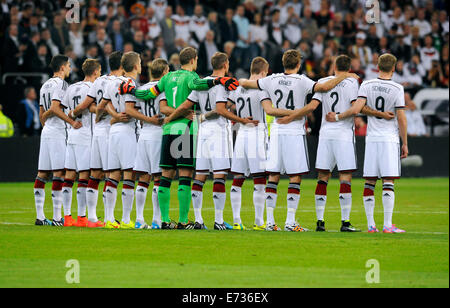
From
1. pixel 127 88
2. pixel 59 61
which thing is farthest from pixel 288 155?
pixel 59 61

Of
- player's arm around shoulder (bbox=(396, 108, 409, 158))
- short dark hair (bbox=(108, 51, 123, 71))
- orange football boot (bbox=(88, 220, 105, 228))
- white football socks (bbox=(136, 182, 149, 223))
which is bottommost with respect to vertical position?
orange football boot (bbox=(88, 220, 105, 228))

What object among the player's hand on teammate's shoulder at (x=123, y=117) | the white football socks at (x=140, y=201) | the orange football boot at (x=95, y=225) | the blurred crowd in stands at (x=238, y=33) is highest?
the blurred crowd in stands at (x=238, y=33)

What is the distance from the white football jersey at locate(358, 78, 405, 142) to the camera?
42.9 ft

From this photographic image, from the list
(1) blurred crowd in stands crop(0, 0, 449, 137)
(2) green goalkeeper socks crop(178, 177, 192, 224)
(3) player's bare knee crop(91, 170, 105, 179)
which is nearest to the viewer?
(2) green goalkeeper socks crop(178, 177, 192, 224)

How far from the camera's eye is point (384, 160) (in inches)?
516

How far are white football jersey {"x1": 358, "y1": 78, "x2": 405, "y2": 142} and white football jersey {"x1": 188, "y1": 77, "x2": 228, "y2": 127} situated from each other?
1.95m

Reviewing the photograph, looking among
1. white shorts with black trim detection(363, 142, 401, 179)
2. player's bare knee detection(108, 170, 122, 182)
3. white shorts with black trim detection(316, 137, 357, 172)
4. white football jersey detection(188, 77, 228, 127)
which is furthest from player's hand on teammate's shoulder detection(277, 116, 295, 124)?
player's bare knee detection(108, 170, 122, 182)

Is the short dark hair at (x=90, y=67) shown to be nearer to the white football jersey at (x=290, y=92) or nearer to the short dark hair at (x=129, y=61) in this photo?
the short dark hair at (x=129, y=61)

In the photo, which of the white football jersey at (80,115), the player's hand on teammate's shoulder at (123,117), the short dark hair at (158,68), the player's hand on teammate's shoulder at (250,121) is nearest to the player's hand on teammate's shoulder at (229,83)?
the player's hand on teammate's shoulder at (250,121)

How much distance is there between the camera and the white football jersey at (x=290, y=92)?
13195mm

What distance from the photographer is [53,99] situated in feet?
47.7

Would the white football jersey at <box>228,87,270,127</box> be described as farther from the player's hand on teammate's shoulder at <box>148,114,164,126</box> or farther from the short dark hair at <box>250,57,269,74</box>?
the player's hand on teammate's shoulder at <box>148,114,164,126</box>

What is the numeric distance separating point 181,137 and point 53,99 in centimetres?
260
